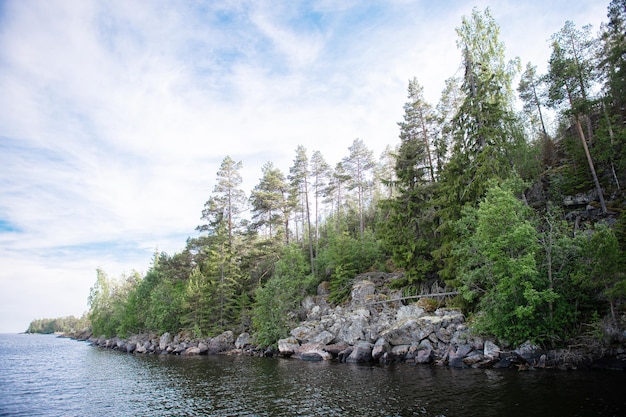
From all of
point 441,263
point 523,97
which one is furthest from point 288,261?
point 523,97

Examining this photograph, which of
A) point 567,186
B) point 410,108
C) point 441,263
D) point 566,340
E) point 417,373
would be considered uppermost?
point 410,108

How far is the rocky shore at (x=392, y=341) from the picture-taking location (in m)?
17.9

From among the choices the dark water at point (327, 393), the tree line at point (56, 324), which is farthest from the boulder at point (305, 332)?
the tree line at point (56, 324)

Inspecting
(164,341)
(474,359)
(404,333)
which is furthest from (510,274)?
(164,341)

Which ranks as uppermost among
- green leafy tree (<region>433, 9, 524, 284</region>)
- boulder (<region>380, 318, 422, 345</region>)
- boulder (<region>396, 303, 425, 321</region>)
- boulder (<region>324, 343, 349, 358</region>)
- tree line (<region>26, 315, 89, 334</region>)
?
green leafy tree (<region>433, 9, 524, 284</region>)

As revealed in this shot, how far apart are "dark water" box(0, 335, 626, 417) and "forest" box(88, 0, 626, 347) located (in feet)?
14.4

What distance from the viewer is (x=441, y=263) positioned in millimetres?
27750

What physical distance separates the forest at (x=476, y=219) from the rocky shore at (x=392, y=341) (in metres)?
1.14

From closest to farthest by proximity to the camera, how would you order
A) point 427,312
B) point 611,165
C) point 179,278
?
point 427,312 < point 611,165 < point 179,278

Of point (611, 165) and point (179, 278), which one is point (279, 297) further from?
point (611, 165)

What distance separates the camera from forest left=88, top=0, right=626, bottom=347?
1855 centimetres

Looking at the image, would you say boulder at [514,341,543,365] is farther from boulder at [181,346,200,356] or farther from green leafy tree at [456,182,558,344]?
boulder at [181,346,200,356]

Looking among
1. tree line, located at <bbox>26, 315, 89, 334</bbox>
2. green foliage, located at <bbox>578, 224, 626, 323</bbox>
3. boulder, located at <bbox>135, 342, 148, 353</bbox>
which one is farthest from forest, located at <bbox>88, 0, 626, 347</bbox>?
tree line, located at <bbox>26, 315, 89, 334</bbox>

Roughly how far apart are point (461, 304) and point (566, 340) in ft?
23.0
